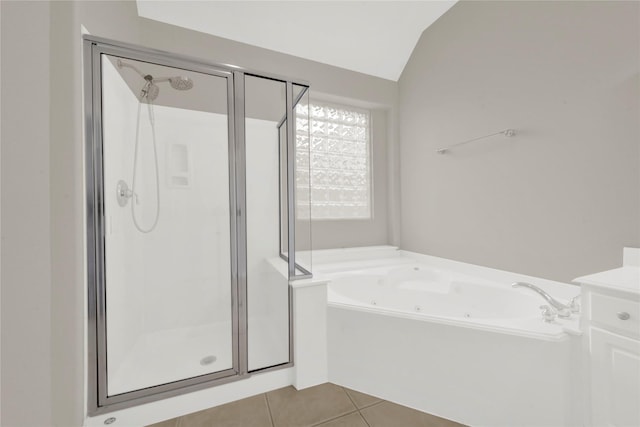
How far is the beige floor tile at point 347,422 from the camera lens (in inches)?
48.5

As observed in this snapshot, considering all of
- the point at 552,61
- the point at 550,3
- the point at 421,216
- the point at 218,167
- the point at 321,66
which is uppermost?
the point at 321,66

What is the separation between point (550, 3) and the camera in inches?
65.1

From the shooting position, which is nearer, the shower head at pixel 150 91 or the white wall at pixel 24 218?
the white wall at pixel 24 218

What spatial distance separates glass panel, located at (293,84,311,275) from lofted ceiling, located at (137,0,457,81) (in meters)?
1.15

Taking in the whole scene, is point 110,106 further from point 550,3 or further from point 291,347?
point 550,3

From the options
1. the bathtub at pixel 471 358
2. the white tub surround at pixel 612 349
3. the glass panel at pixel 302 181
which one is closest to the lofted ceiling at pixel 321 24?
the glass panel at pixel 302 181

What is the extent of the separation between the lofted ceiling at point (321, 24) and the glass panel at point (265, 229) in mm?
1183

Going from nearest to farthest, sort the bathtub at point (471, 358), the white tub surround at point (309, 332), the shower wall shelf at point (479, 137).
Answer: the bathtub at point (471, 358) → the white tub surround at point (309, 332) → the shower wall shelf at point (479, 137)

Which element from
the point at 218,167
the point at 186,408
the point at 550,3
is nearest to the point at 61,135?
the point at 218,167

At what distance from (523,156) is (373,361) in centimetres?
172

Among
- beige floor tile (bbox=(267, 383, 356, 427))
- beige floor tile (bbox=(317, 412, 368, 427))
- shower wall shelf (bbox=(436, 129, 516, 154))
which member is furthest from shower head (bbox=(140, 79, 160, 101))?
shower wall shelf (bbox=(436, 129, 516, 154))

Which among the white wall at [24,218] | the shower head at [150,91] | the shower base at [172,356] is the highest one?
the shower head at [150,91]

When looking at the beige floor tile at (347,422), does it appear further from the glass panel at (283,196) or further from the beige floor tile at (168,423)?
the glass panel at (283,196)

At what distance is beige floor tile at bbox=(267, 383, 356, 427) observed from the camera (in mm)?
1265
